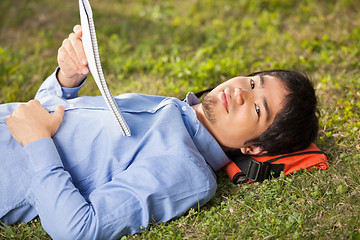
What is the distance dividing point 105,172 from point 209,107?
2.89ft

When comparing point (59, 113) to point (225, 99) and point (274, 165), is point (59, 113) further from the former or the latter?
point (274, 165)

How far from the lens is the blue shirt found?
2.22 metres

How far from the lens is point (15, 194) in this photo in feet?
7.91

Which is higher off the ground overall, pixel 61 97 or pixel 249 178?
pixel 61 97

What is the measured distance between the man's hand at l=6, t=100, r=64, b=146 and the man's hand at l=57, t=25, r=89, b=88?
37 cm

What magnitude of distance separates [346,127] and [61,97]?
2437mm

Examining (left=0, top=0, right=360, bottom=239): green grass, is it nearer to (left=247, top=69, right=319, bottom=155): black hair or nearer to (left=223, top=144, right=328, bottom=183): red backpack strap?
(left=223, top=144, right=328, bottom=183): red backpack strap

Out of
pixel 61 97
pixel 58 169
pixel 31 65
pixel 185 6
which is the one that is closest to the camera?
pixel 58 169

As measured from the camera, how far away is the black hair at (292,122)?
2.76 meters

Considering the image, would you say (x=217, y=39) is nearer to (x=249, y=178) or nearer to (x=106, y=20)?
(x=106, y=20)

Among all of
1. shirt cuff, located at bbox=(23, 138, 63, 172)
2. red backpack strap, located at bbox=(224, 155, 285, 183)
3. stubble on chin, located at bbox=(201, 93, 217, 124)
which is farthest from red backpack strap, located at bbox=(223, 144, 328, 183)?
shirt cuff, located at bbox=(23, 138, 63, 172)

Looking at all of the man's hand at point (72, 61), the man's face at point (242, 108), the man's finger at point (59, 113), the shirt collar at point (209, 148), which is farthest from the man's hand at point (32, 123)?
the man's face at point (242, 108)

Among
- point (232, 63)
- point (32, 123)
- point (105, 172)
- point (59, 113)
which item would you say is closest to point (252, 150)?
point (105, 172)

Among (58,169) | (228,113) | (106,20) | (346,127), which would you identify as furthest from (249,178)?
(106,20)
